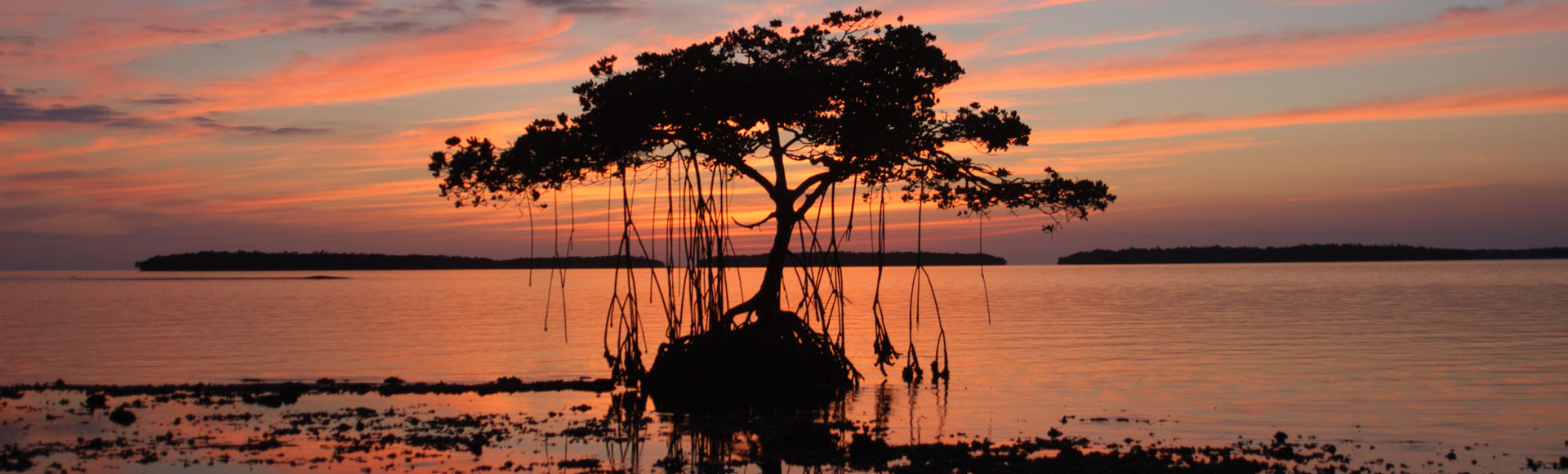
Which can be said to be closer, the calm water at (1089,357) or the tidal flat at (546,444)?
the tidal flat at (546,444)

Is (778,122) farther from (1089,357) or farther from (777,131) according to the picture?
(1089,357)

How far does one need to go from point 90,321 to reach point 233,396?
30.6 m

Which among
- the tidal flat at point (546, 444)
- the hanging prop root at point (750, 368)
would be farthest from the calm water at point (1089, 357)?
the tidal flat at point (546, 444)

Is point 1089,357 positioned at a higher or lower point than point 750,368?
lower

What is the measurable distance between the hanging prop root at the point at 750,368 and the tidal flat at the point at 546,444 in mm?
1325

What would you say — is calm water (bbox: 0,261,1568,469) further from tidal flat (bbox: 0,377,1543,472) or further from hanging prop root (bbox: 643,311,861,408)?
tidal flat (bbox: 0,377,1543,472)

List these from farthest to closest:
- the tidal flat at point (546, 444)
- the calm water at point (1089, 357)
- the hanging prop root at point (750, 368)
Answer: the hanging prop root at point (750, 368) → the calm water at point (1089, 357) → the tidal flat at point (546, 444)

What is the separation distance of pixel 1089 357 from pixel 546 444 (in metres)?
17.9

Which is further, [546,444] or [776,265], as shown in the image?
[776,265]

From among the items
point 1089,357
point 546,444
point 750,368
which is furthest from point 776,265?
point 1089,357

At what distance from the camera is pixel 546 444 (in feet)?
46.1

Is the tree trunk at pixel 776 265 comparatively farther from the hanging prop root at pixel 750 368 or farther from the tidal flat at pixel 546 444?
the tidal flat at pixel 546 444

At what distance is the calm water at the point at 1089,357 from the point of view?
56.5 ft

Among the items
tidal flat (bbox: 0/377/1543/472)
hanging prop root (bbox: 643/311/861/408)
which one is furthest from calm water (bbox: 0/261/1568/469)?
tidal flat (bbox: 0/377/1543/472)
